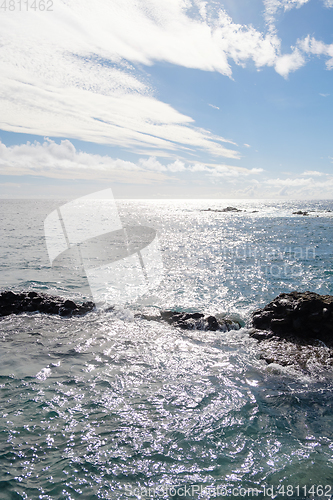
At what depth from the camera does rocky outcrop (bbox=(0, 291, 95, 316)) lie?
46.7 feet

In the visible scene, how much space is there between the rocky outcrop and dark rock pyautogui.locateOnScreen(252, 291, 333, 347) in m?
9.49

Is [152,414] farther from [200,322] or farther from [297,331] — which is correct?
[297,331]

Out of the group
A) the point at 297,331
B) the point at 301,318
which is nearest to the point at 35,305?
the point at 297,331

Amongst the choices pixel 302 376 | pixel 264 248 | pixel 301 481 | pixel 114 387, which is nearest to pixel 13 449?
pixel 114 387

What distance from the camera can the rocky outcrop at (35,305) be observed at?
1424cm

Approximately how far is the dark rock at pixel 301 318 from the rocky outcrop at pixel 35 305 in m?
9.49

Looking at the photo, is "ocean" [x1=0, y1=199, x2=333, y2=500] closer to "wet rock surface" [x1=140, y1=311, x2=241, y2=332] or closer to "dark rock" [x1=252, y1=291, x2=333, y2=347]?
"wet rock surface" [x1=140, y1=311, x2=241, y2=332]

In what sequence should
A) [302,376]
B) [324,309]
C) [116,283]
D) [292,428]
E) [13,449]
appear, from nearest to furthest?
[13,449] → [292,428] → [302,376] → [324,309] → [116,283]

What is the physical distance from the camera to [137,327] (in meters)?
13.2

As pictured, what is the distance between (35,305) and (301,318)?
520 inches

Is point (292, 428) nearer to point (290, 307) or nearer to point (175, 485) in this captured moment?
point (175, 485)

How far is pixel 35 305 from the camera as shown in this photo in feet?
47.8

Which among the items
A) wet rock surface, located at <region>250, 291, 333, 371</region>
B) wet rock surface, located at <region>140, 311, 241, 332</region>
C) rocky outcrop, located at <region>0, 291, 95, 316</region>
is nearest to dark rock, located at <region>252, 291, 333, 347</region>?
wet rock surface, located at <region>250, 291, 333, 371</region>

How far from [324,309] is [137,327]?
8.42 metres
